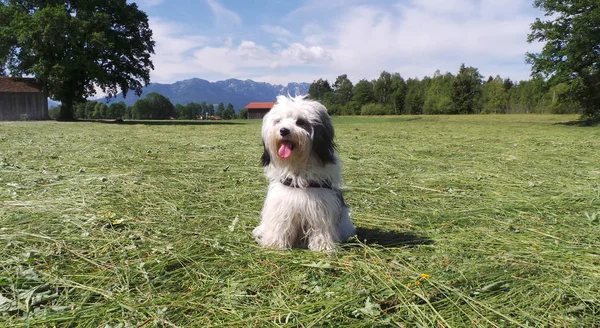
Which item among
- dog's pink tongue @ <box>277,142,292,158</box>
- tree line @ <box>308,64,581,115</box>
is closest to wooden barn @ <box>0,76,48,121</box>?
tree line @ <box>308,64,581,115</box>

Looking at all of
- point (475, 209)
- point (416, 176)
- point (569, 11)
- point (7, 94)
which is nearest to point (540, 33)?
point (569, 11)

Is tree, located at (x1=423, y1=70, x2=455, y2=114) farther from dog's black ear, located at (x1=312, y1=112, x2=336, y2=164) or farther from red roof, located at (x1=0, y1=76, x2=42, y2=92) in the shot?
dog's black ear, located at (x1=312, y1=112, x2=336, y2=164)

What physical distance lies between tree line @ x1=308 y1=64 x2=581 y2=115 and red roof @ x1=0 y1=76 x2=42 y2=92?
117 ft

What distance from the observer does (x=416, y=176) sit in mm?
7770

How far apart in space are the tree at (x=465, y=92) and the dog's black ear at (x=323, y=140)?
76974 mm

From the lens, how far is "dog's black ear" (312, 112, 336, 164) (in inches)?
140

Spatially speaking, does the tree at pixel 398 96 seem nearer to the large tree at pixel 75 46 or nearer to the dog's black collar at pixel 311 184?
the large tree at pixel 75 46

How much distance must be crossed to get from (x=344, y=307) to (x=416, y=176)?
5.64 m

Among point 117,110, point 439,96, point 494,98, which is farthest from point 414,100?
point 117,110

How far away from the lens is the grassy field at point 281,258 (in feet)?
8.18

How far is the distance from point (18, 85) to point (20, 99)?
1.49 metres

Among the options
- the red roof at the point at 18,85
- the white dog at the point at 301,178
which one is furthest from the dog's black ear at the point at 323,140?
the red roof at the point at 18,85

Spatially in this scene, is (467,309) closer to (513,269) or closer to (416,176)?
(513,269)

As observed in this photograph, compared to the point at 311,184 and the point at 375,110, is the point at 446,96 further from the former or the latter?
the point at 311,184
